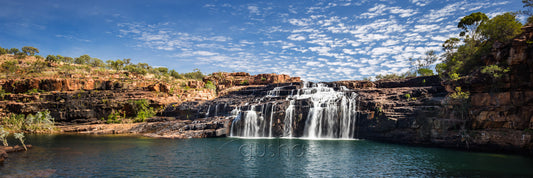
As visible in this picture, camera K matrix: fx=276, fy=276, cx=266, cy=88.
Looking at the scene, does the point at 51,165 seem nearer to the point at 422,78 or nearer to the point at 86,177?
the point at 86,177

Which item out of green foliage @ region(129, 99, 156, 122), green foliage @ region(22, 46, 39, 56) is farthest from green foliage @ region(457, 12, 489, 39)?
green foliage @ region(22, 46, 39, 56)

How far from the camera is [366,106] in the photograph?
38688 mm

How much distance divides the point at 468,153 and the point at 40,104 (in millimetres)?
65722

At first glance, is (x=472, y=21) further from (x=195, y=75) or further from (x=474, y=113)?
(x=195, y=75)

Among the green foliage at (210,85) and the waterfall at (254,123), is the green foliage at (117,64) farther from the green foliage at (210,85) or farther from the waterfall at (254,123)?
the waterfall at (254,123)

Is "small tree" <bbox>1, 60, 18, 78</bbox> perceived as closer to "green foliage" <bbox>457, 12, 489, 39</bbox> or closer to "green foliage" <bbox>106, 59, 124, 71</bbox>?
"green foliage" <bbox>106, 59, 124, 71</bbox>

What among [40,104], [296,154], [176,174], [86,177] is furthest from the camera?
[40,104]

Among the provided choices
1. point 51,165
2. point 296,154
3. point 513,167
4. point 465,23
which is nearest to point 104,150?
point 51,165

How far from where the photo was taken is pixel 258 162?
74.7 feet

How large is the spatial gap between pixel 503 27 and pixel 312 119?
25859 mm

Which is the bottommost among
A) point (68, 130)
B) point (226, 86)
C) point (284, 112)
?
point (68, 130)

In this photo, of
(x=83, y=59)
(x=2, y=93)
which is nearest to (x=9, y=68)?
(x=2, y=93)

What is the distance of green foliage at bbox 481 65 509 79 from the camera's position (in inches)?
1076

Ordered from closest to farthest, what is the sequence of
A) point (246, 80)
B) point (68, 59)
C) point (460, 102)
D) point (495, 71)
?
point (495, 71)
point (460, 102)
point (246, 80)
point (68, 59)
